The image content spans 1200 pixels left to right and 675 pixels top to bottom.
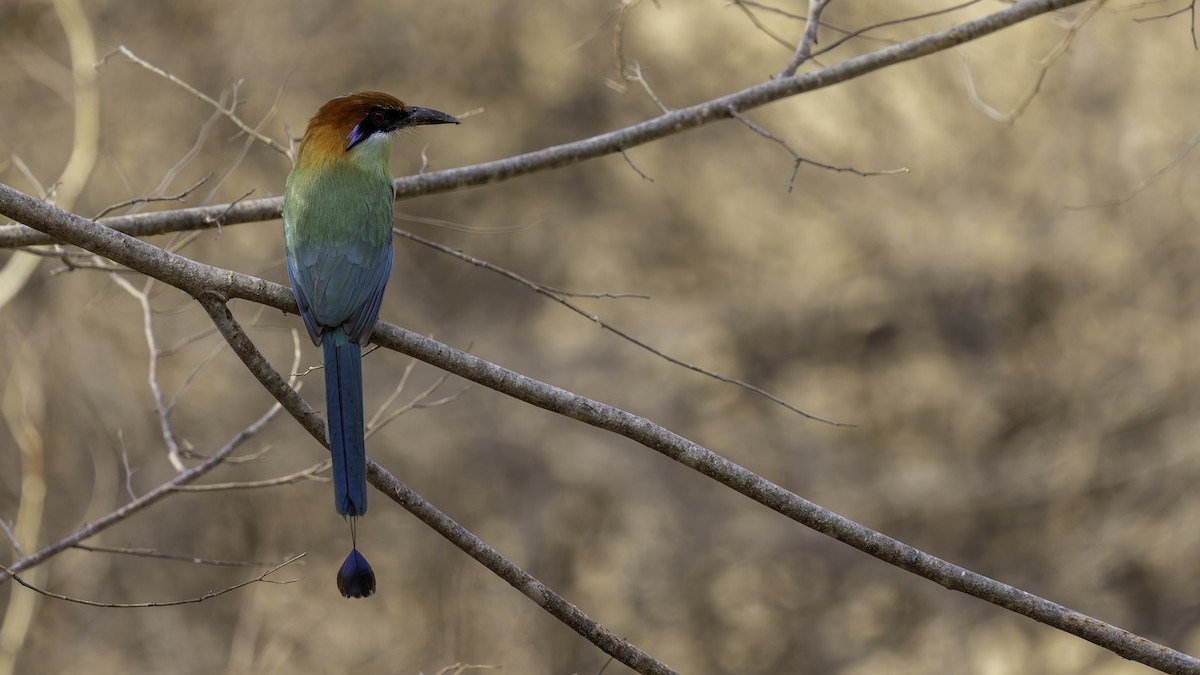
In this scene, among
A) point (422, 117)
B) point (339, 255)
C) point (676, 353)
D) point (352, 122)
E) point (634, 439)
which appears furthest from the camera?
point (676, 353)

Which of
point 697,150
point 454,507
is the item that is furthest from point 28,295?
point 697,150

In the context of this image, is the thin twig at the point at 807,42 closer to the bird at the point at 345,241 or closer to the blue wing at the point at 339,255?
the bird at the point at 345,241

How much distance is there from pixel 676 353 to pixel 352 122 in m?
4.95

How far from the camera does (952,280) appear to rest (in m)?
8.31

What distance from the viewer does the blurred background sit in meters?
7.87

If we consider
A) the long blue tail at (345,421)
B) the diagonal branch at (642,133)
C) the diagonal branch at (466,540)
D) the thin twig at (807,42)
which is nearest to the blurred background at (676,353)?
the diagonal branch at (642,133)

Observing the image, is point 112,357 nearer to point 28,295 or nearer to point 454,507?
point 28,295

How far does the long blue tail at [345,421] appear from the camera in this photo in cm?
290

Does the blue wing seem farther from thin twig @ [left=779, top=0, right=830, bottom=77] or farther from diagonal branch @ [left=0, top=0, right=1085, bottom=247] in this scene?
thin twig @ [left=779, top=0, right=830, bottom=77]

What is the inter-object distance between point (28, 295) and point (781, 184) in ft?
17.9

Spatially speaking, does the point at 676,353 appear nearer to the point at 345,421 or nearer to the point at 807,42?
the point at 807,42

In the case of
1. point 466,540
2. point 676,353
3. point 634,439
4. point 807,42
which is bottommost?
point 466,540

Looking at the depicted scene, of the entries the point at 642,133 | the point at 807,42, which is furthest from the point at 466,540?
the point at 807,42

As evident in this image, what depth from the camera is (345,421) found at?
3027mm
